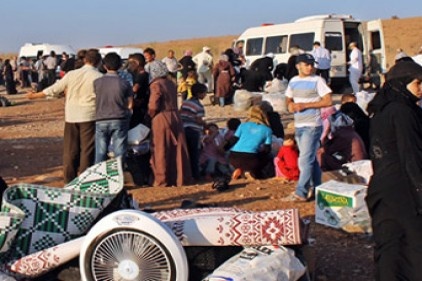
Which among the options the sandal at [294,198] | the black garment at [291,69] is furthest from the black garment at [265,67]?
the sandal at [294,198]

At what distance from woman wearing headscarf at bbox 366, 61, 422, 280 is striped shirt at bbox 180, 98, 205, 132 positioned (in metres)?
5.62

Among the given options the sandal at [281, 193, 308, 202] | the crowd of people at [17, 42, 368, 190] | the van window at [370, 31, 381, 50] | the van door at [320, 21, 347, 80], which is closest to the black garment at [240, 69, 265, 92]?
the van door at [320, 21, 347, 80]

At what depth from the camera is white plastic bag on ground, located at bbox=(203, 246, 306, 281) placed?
171 inches

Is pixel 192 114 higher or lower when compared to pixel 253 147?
higher

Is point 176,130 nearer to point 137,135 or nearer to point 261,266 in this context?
point 137,135

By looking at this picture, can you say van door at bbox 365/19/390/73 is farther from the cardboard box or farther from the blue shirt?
the cardboard box

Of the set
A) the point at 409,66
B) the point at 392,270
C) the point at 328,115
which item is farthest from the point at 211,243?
the point at 328,115

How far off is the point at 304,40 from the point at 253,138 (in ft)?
47.0

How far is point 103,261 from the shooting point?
172 inches

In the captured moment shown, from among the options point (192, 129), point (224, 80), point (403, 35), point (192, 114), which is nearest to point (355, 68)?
point (224, 80)

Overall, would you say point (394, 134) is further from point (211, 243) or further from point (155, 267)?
point (155, 267)

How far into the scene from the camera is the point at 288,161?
30.6ft

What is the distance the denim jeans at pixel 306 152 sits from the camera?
25.0 ft

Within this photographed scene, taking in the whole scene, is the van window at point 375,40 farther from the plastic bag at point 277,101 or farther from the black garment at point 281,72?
the plastic bag at point 277,101
